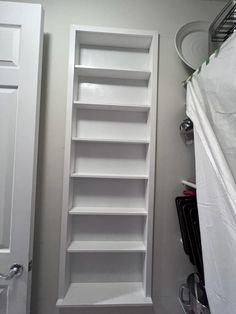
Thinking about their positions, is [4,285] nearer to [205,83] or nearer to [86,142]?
[86,142]

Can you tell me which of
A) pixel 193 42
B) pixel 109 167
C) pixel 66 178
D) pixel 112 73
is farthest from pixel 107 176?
pixel 193 42

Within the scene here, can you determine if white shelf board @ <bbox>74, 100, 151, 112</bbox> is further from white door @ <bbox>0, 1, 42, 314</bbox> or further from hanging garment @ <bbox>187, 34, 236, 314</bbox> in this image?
hanging garment @ <bbox>187, 34, 236, 314</bbox>

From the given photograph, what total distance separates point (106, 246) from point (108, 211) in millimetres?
217

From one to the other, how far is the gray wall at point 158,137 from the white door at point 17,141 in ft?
0.55

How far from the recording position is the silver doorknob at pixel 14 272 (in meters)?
0.99

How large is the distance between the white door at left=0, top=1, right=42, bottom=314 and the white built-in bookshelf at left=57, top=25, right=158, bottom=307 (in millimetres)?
202

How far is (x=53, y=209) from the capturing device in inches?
48.0

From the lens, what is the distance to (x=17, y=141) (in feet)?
3.40

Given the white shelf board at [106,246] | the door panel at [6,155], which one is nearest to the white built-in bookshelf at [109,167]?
the white shelf board at [106,246]

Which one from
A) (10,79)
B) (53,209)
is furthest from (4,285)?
(10,79)

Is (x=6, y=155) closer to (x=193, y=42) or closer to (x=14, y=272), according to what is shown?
(x=14, y=272)

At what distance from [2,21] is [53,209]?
1102mm

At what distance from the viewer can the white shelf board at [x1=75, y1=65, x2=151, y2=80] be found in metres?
1.20

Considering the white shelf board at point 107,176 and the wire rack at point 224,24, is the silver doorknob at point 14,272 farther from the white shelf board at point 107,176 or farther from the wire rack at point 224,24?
the wire rack at point 224,24
